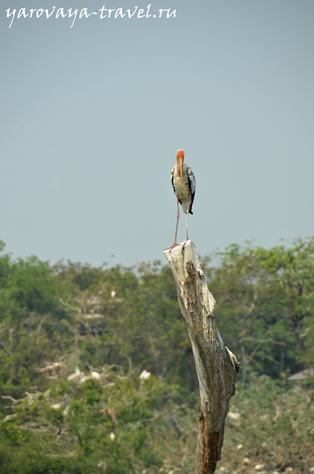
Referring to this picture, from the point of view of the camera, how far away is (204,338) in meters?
6.13

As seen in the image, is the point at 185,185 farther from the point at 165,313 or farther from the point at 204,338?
the point at 165,313

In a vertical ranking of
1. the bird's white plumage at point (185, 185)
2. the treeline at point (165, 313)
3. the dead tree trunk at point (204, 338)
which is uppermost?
the treeline at point (165, 313)

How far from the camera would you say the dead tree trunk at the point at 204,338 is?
6.11 meters

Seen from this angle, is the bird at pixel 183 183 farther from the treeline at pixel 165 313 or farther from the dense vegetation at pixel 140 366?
the treeline at pixel 165 313

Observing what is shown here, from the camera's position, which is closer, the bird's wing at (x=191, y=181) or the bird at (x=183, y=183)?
the bird at (x=183, y=183)

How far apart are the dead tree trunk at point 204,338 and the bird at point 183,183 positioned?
2.07 m

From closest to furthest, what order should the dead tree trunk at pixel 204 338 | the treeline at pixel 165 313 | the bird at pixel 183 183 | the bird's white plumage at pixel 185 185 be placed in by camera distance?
the dead tree trunk at pixel 204 338
the bird at pixel 183 183
the bird's white plumage at pixel 185 185
the treeline at pixel 165 313

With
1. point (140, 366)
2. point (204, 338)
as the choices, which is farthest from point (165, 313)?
point (204, 338)

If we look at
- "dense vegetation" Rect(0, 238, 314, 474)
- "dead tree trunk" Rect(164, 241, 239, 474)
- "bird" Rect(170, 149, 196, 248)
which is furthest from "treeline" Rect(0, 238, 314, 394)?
"dead tree trunk" Rect(164, 241, 239, 474)

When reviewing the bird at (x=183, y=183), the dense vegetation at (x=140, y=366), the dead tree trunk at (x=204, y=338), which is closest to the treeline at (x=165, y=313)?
the dense vegetation at (x=140, y=366)

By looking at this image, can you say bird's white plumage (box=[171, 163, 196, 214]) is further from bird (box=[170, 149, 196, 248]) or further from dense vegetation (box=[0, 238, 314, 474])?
dense vegetation (box=[0, 238, 314, 474])

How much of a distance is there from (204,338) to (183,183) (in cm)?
285

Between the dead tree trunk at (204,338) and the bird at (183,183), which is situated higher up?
the bird at (183,183)

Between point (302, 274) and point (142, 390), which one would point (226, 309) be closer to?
point (302, 274)
